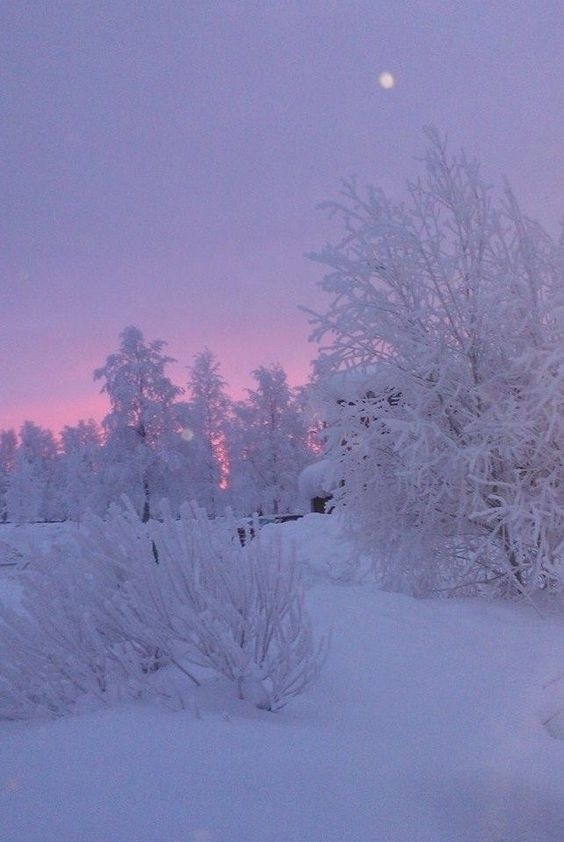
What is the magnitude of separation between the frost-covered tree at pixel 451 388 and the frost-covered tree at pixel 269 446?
2658 centimetres

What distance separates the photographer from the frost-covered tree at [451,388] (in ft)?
21.6

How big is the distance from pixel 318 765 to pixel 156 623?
1.33m

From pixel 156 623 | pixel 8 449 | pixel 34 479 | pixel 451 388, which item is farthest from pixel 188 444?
pixel 8 449

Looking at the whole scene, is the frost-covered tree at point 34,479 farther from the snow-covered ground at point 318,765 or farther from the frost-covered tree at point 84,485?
the snow-covered ground at point 318,765

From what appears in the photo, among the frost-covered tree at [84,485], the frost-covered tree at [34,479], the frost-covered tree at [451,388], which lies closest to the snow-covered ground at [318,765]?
the frost-covered tree at [451,388]

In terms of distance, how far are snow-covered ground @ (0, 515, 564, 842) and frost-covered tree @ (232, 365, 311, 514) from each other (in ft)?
98.5

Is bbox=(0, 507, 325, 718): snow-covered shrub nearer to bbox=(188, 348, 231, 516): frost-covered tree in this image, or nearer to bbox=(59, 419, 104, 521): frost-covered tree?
bbox=(59, 419, 104, 521): frost-covered tree

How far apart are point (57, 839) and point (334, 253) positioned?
19.8 ft

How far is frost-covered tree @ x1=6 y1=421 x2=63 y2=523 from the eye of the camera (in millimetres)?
59156

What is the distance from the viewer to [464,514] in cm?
732

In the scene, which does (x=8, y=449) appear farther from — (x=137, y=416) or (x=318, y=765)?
(x=318, y=765)

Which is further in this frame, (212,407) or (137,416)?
(212,407)

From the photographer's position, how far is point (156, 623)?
12.5 feet

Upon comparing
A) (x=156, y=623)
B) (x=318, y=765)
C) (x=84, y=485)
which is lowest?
(x=318, y=765)
